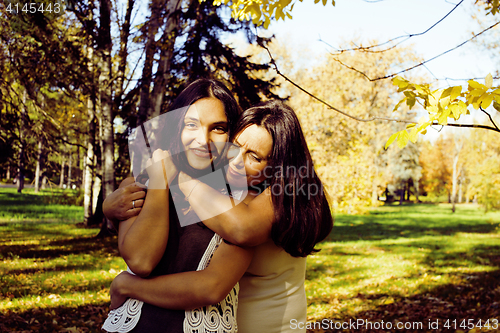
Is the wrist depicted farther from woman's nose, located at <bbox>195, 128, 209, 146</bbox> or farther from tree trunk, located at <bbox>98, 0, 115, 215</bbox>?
tree trunk, located at <bbox>98, 0, 115, 215</bbox>

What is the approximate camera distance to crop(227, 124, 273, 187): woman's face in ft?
5.97

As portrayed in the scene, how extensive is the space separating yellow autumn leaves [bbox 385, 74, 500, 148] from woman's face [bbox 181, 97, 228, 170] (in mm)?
875

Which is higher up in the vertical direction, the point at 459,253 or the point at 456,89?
the point at 456,89

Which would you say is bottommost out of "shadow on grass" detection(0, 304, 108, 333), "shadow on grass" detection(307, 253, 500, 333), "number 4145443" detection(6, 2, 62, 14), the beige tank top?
"shadow on grass" detection(307, 253, 500, 333)

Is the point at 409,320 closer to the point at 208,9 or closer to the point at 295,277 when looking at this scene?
the point at 295,277

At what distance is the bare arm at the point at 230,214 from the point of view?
1.52m

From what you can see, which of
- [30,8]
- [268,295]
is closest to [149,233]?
[268,295]

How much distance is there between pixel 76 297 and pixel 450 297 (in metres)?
6.43

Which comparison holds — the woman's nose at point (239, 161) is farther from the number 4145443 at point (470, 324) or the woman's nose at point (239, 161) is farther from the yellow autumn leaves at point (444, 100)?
the number 4145443 at point (470, 324)

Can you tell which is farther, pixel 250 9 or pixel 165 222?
pixel 250 9

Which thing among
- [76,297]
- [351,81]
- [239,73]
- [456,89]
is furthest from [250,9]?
[351,81]

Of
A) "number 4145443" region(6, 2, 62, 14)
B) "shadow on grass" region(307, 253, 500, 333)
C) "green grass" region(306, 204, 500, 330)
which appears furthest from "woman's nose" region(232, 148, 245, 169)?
"number 4145443" region(6, 2, 62, 14)

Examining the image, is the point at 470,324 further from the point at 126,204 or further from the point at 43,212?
the point at 43,212

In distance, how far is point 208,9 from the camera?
345 inches
